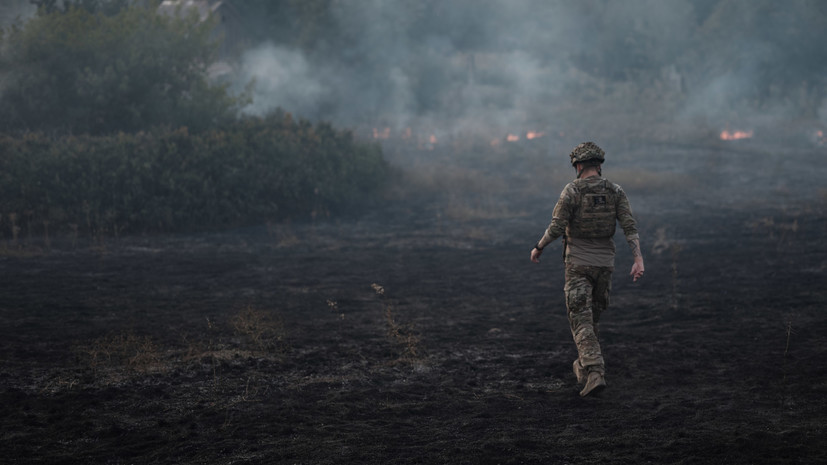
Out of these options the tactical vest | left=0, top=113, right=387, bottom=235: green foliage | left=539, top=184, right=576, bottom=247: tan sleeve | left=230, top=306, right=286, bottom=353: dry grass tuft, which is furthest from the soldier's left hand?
left=0, top=113, right=387, bottom=235: green foliage

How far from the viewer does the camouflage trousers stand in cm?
571

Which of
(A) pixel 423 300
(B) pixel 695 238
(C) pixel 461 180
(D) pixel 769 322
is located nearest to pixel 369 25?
(C) pixel 461 180

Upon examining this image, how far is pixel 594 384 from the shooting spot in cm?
551

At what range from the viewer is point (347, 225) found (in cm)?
1689

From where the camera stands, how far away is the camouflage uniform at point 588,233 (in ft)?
18.9

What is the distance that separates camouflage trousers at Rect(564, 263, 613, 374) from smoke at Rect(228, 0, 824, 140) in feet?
88.7

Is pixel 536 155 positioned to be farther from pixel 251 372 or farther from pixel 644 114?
pixel 251 372

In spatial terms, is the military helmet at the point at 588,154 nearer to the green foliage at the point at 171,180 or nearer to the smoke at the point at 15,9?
the green foliage at the point at 171,180

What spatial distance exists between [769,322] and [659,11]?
35119 millimetres

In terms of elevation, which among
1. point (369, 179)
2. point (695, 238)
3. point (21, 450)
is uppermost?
point (369, 179)

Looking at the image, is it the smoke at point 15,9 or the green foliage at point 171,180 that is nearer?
the green foliage at point 171,180

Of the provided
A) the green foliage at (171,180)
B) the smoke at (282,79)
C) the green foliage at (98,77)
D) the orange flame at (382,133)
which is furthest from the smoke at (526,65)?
the green foliage at (171,180)

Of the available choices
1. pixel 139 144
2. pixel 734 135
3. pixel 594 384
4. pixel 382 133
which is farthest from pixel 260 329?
pixel 734 135

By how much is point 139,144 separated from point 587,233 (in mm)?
13532
